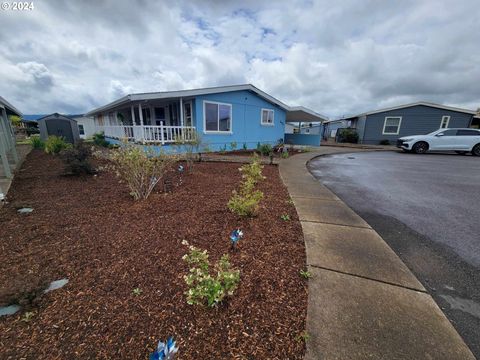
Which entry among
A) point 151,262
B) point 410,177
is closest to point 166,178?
point 151,262

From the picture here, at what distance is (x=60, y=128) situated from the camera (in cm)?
1727

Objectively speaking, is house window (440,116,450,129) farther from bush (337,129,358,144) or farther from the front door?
the front door

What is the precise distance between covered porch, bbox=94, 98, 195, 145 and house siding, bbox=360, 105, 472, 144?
19.1 metres

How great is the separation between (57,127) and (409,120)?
31292 millimetres

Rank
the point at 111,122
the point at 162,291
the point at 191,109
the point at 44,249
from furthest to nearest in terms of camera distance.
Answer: the point at 111,122 < the point at 191,109 < the point at 44,249 < the point at 162,291

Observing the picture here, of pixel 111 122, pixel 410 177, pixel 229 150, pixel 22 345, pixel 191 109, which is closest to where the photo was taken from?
pixel 22 345

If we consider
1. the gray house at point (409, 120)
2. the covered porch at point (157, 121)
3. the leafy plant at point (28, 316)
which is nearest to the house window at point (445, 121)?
the gray house at point (409, 120)

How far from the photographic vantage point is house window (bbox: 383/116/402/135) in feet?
66.3

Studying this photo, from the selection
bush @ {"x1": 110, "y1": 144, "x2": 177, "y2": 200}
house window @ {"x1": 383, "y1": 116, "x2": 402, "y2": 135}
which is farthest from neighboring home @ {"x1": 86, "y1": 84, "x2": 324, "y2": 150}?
house window @ {"x1": 383, "y1": 116, "x2": 402, "y2": 135}

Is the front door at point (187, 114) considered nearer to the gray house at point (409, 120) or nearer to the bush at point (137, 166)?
the bush at point (137, 166)

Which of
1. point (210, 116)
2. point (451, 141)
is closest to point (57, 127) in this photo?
point (210, 116)

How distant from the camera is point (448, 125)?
18891 millimetres

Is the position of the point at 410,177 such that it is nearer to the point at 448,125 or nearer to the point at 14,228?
the point at 14,228

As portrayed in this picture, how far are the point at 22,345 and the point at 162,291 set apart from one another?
900 mm
